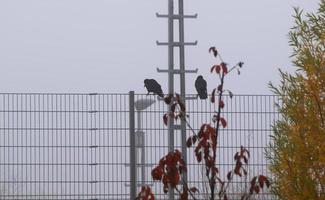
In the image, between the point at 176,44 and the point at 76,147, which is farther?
the point at 76,147

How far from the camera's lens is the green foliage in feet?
18.4

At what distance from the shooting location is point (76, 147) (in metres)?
9.12

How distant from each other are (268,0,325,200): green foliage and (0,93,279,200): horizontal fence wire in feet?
10.4

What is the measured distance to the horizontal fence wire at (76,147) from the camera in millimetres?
9062

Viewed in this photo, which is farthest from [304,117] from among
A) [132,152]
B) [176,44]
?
[132,152]

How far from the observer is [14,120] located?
912 centimetres

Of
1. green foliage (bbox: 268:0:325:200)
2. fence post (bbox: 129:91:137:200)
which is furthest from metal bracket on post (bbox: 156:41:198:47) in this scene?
green foliage (bbox: 268:0:325:200)

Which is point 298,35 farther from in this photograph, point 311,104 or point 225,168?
point 225,168

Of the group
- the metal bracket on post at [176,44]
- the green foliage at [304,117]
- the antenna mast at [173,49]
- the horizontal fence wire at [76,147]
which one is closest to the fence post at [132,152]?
the horizontal fence wire at [76,147]

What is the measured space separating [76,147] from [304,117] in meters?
4.01

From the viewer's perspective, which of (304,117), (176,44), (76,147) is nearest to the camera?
(304,117)

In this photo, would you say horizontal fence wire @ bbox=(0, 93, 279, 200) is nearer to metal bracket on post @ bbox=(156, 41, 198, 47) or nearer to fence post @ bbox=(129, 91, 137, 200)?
fence post @ bbox=(129, 91, 137, 200)

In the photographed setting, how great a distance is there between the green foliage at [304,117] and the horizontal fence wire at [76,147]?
3.17m

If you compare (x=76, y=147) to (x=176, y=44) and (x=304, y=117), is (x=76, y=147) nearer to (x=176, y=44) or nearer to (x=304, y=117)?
(x=176, y=44)
